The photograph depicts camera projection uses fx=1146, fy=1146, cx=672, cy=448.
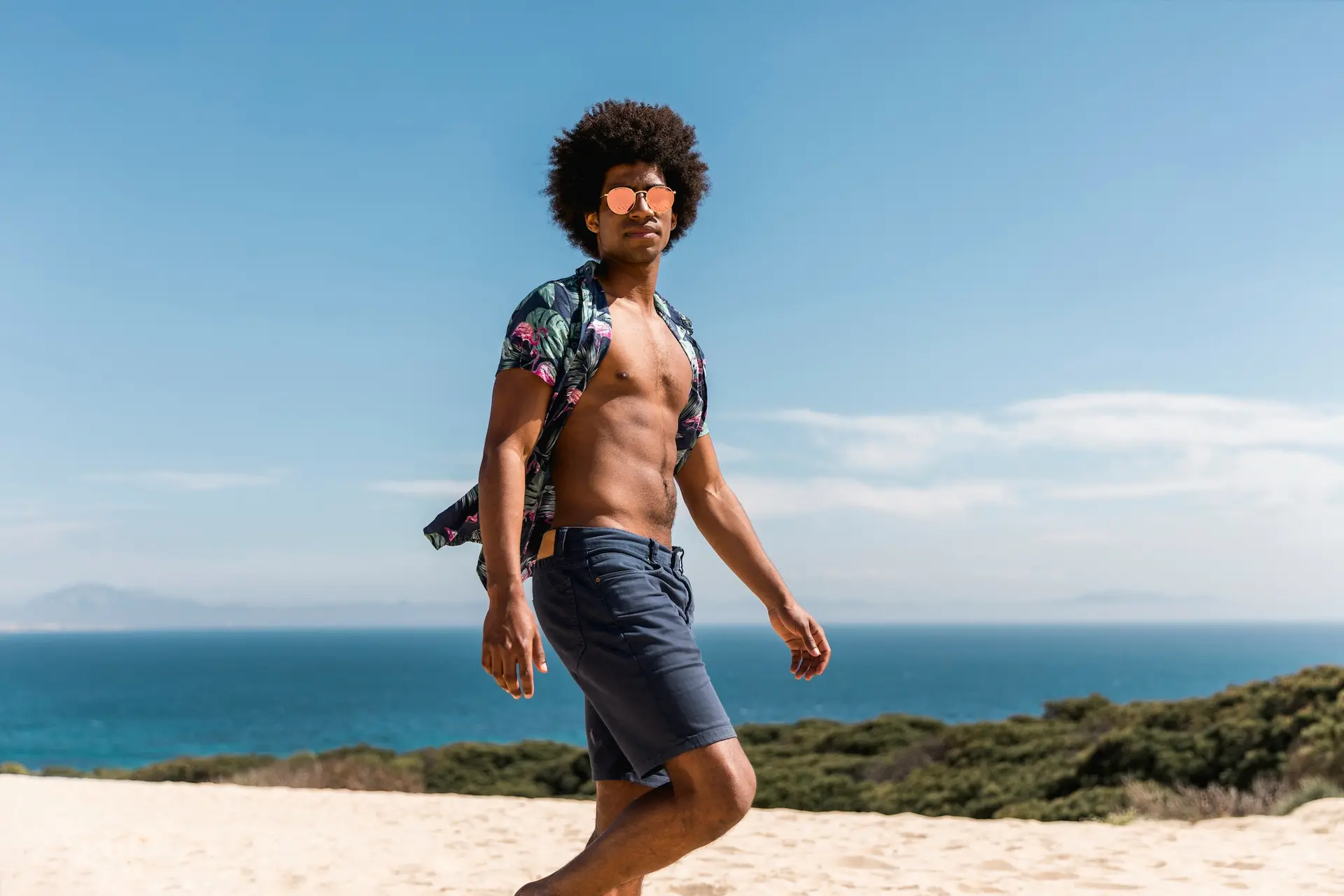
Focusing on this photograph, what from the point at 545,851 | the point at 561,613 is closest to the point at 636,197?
the point at 561,613

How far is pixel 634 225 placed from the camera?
3186 millimetres

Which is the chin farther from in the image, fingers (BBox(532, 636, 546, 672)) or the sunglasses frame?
fingers (BBox(532, 636, 546, 672))

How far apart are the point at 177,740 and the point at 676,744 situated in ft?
218

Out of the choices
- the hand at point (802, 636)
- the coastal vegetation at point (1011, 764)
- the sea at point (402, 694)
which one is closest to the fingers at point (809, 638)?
the hand at point (802, 636)

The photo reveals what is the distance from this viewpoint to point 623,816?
2670 millimetres

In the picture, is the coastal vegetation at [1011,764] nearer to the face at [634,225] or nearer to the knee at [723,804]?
the knee at [723,804]

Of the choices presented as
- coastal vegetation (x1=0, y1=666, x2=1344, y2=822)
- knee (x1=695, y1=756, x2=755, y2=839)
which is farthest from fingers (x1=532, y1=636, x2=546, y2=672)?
coastal vegetation (x1=0, y1=666, x2=1344, y2=822)

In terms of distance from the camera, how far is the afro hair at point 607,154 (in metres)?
3.38

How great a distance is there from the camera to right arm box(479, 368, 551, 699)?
2.48 metres

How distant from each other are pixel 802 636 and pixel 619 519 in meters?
0.80

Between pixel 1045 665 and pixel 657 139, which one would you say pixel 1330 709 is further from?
pixel 1045 665

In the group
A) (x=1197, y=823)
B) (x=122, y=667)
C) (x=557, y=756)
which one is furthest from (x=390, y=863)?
(x=122, y=667)

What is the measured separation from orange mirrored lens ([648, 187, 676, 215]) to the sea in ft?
142

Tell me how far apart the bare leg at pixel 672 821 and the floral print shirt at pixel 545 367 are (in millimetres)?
674
